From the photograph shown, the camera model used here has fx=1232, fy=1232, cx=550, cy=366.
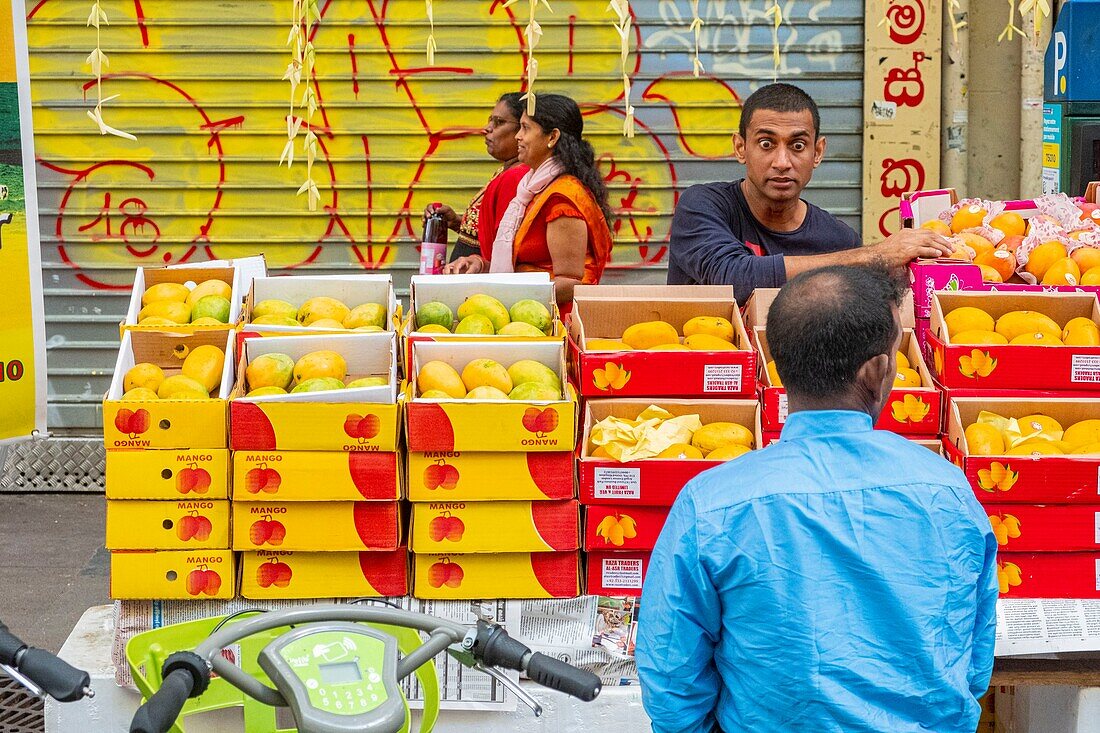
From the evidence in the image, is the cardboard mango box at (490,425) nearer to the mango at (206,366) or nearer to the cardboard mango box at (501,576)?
the cardboard mango box at (501,576)

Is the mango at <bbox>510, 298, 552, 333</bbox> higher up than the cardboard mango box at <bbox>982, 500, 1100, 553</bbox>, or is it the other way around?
the mango at <bbox>510, 298, 552, 333</bbox>

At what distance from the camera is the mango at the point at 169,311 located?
3.79 metres

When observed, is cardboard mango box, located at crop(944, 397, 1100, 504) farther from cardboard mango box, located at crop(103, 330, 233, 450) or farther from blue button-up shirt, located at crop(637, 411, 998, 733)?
cardboard mango box, located at crop(103, 330, 233, 450)

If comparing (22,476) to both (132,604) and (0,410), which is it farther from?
(132,604)

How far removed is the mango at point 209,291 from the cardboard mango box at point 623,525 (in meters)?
1.46

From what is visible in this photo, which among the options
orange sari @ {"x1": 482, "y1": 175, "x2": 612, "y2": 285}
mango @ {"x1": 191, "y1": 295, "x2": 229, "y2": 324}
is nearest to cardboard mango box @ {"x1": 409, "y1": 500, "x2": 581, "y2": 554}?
mango @ {"x1": 191, "y1": 295, "x2": 229, "y2": 324}

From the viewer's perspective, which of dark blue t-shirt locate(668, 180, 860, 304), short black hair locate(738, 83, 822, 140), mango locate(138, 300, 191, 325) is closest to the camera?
mango locate(138, 300, 191, 325)

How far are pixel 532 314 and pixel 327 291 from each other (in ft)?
2.27

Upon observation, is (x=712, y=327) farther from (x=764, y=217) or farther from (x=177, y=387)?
(x=177, y=387)

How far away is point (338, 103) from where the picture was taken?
7016mm

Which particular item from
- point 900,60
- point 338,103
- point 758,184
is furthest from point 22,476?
point 900,60

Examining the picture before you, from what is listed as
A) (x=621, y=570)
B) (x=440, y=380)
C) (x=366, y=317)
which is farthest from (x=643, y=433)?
(x=366, y=317)

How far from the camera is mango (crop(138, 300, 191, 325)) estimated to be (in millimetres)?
3787

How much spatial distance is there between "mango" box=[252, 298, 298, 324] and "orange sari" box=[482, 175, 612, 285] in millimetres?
1608
